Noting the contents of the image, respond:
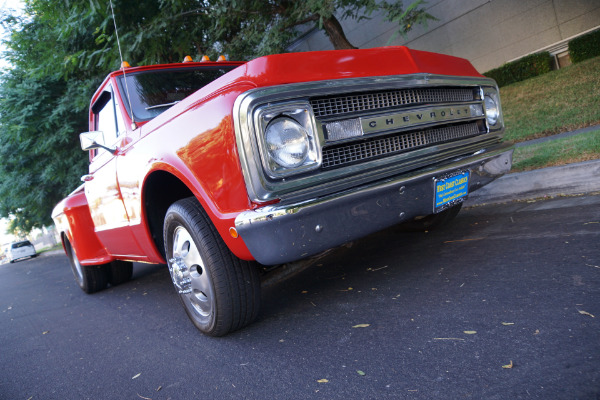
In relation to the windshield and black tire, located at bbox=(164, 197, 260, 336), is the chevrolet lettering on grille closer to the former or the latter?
black tire, located at bbox=(164, 197, 260, 336)

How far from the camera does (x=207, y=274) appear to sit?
2588 millimetres

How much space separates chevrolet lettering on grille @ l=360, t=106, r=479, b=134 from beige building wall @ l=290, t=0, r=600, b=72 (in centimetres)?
888

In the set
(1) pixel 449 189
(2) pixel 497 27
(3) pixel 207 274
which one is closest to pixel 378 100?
(1) pixel 449 189

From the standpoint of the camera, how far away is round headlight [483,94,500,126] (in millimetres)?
3336

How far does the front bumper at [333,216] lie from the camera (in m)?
2.13

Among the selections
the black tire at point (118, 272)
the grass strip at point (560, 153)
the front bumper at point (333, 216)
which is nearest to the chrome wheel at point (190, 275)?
the front bumper at point (333, 216)

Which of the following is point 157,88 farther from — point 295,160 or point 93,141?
point 295,160

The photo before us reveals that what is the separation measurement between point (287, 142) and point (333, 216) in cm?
42

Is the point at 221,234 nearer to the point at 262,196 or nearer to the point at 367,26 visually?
the point at 262,196

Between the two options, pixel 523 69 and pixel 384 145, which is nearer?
pixel 384 145

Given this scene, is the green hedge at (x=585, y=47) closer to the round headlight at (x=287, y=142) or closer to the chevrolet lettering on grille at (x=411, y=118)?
the chevrolet lettering on grille at (x=411, y=118)

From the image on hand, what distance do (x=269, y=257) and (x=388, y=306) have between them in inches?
32.1

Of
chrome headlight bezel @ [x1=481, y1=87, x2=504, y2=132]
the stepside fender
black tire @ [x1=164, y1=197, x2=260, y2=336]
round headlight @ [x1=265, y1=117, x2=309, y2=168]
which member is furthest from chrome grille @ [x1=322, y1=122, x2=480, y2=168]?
the stepside fender

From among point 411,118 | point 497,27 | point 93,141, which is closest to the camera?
→ point 411,118
